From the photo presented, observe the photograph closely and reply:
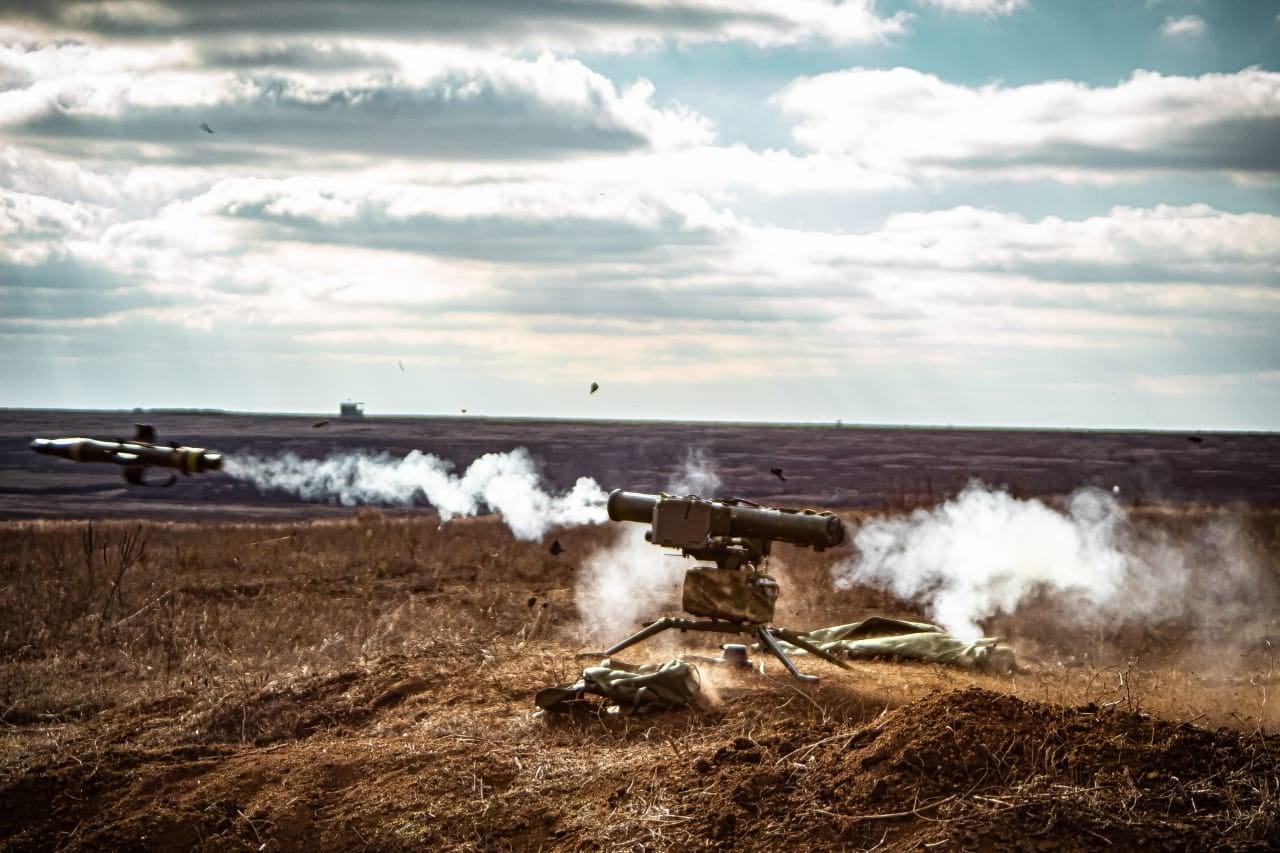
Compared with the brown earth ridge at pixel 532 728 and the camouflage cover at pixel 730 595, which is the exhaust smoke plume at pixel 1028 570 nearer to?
the brown earth ridge at pixel 532 728

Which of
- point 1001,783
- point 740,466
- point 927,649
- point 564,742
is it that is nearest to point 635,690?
point 564,742

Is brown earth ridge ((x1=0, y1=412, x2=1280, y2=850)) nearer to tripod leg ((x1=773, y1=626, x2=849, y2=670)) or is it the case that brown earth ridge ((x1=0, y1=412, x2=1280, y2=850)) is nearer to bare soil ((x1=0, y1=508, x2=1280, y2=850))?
bare soil ((x1=0, y1=508, x2=1280, y2=850))

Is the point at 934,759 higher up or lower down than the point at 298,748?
higher up

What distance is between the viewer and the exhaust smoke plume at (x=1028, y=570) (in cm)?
1745

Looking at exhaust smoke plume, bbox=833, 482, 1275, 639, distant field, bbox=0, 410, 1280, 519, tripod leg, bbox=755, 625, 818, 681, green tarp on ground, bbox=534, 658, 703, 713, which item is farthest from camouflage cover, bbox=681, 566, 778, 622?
distant field, bbox=0, 410, 1280, 519

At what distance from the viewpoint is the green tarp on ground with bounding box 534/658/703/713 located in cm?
1123

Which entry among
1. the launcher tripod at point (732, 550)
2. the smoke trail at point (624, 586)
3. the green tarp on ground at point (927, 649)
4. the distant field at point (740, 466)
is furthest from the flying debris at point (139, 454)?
the distant field at point (740, 466)

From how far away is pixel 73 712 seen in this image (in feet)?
42.6

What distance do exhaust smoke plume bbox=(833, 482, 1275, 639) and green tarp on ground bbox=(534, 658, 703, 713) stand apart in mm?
7423

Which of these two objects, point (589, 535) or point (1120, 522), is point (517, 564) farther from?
point (1120, 522)

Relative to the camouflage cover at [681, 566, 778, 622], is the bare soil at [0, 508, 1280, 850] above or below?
below

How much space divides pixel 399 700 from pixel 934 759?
6.05 m

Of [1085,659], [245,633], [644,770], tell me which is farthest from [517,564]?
[644,770]

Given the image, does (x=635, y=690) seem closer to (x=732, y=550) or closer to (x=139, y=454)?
(x=732, y=550)
